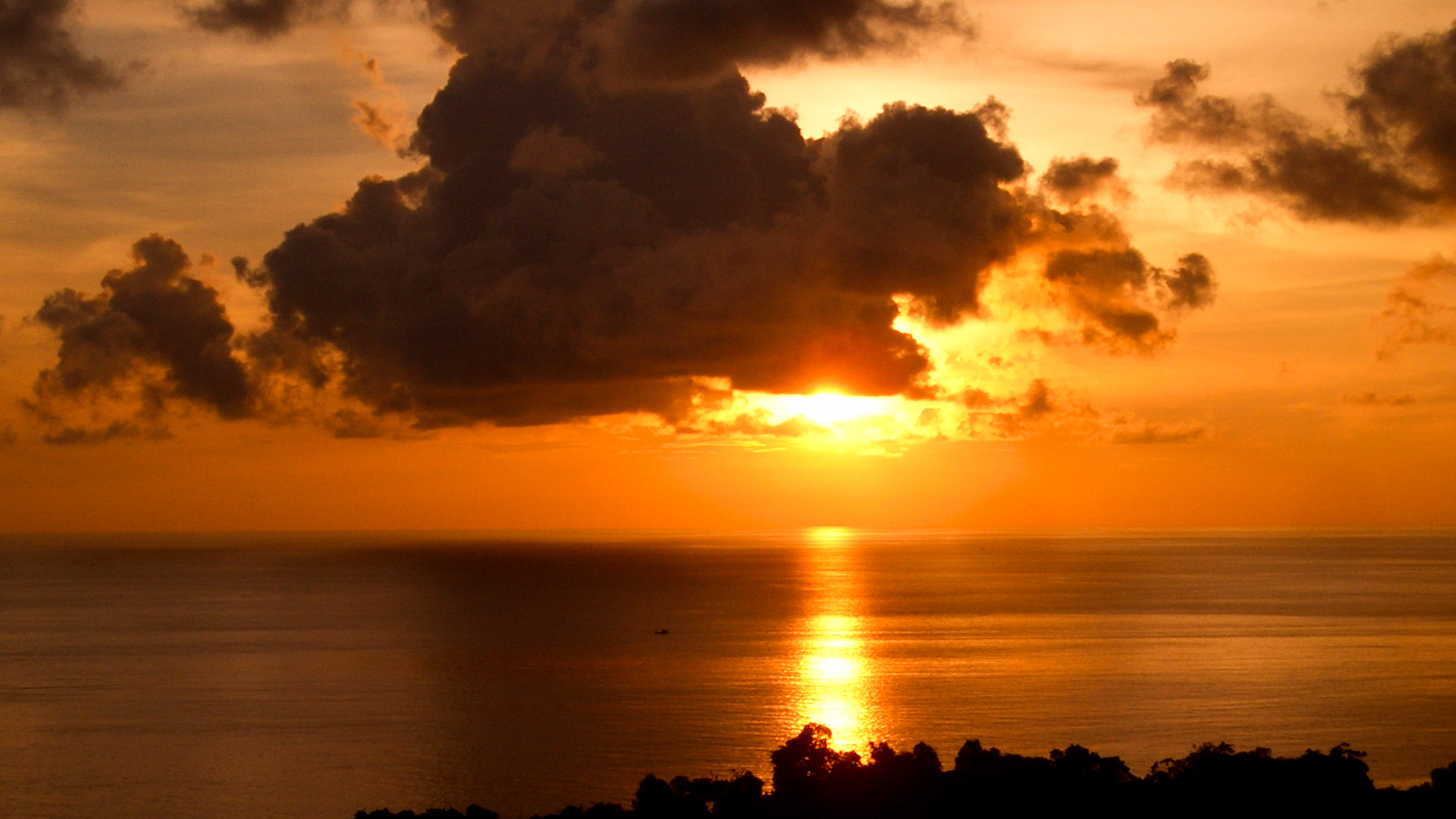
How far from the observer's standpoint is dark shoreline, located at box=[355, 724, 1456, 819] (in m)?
38.6

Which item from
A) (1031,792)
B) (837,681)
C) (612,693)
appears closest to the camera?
(1031,792)

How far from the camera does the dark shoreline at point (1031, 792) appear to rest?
38625mm

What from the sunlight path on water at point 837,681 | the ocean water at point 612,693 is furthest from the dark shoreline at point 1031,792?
the sunlight path on water at point 837,681

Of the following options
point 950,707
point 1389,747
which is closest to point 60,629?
point 950,707

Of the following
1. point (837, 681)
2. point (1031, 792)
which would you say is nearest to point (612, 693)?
point (837, 681)

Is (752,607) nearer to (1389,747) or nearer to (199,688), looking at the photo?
(199,688)

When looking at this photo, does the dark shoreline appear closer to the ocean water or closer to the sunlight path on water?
the ocean water

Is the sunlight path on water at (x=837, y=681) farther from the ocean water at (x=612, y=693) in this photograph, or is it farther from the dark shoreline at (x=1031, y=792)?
the dark shoreline at (x=1031, y=792)

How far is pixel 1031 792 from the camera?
130 feet

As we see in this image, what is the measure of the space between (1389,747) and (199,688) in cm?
7034

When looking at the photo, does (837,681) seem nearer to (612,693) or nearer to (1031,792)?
(612,693)

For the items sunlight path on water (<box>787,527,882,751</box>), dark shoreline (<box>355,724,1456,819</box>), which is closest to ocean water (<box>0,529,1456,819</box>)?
sunlight path on water (<box>787,527,882,751</box>)

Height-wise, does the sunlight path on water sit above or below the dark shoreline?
below

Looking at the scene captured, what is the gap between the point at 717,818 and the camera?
39562 millimetres
